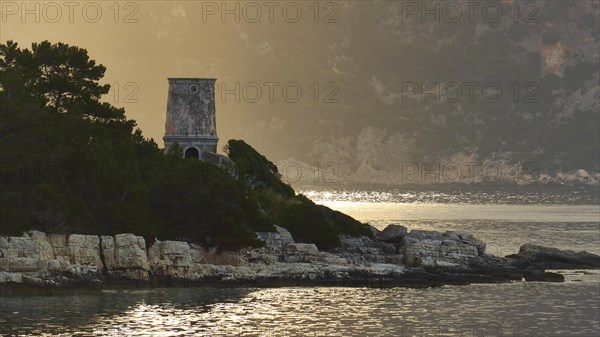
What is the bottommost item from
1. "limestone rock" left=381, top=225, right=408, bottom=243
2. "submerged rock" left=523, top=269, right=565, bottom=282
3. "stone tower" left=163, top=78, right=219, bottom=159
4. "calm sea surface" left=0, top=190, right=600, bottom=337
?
"calm sea surface" left=0, top=190, right=600, bottom=337

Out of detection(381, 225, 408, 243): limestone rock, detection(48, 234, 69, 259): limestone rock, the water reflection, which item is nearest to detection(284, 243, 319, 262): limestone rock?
the water reflection

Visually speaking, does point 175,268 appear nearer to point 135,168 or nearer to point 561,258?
point 135,168

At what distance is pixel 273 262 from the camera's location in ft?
257

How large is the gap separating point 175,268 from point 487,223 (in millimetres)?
90952

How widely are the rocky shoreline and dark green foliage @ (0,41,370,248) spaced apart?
1.26m

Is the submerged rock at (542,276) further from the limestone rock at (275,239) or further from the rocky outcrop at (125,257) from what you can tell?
the rocky outcrop at (125,257)

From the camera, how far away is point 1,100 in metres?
75.8

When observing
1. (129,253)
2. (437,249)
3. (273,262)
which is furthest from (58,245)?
(437,249)

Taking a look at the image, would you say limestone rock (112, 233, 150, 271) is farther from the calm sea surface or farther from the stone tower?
the stone tower

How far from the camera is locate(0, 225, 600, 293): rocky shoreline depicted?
2694 inches


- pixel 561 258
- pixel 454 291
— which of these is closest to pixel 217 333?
pixel 454 291

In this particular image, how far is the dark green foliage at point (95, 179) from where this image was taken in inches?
2859

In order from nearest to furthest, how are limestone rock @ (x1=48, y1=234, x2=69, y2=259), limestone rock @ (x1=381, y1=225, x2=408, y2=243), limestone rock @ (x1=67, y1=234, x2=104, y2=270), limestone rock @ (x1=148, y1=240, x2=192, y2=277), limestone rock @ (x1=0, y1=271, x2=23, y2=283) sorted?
limestone rock @ (x1=0, y1=271, x2=23, y2=283) → limestone rock @ (x1=48, y1=234, x2=69, y2=259) → limestone rock @ (x1=67, y1=234, x2=104, y2=270) → limestone rock @ (x1=148, y1=240, x2=192, y2=277) → limestone rock @ (x1=381, y1=225, x2=408, y2=243)

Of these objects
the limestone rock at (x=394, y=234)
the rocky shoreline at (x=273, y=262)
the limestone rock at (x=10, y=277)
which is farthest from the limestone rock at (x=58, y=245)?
the limestone rock at (x=394, y=234)
